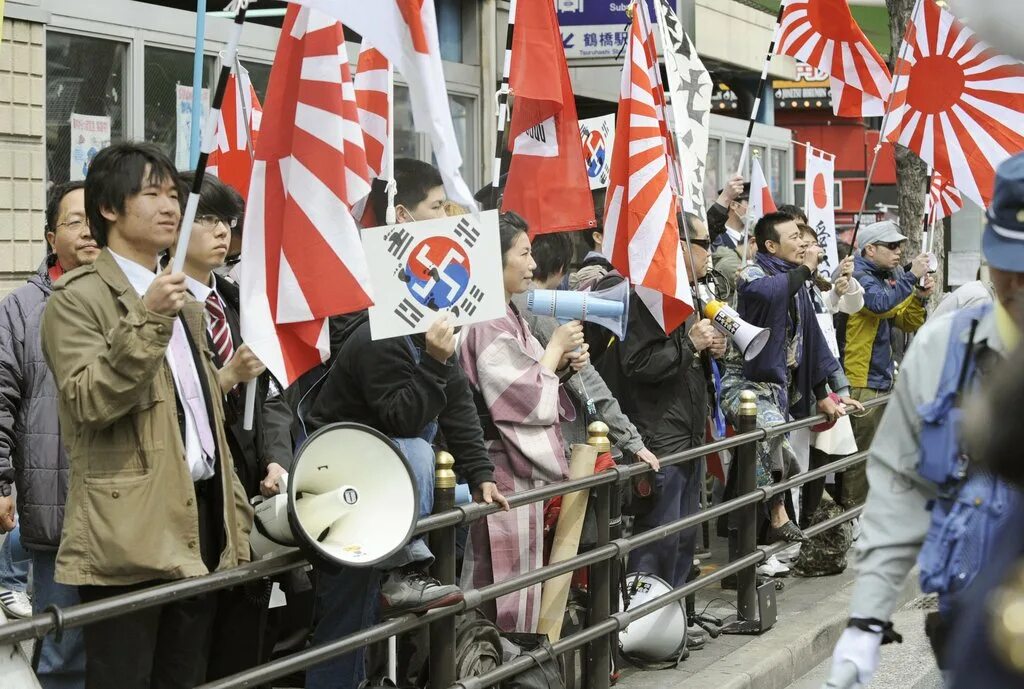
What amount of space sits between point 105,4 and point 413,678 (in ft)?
21.4

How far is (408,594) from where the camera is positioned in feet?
16.0

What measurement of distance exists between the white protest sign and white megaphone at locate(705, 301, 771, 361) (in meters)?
2.59

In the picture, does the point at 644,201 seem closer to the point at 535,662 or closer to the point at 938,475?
the point at 535,662

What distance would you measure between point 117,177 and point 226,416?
849 millimetres

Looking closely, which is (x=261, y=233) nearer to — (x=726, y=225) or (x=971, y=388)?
(x=971, y=388)

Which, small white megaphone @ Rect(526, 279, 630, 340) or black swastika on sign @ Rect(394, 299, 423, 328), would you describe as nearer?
black swastika on sign @ Rect(394, 299, 423, 328)

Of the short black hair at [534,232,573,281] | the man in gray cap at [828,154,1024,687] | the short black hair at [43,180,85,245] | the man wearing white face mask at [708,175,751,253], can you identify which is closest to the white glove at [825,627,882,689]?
the man in gray cap at [828,154,1024,687]

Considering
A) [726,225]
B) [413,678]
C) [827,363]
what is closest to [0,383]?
[413,678]

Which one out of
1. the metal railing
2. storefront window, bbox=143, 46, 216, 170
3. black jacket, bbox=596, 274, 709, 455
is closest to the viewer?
the metal railing

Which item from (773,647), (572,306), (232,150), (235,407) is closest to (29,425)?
(235,407)

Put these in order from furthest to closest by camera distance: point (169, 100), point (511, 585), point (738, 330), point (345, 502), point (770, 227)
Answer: point (169, 100) → point (770, 227) → point (738, 330) → point (511, 585) → point (345, 502)

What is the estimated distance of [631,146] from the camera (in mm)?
7684

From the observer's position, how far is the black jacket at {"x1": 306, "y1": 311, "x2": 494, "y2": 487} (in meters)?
5.16

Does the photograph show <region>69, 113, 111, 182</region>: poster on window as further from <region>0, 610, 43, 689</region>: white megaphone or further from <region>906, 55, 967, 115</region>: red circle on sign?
<region>0, 610, 43, 689</region>: white megaphone
